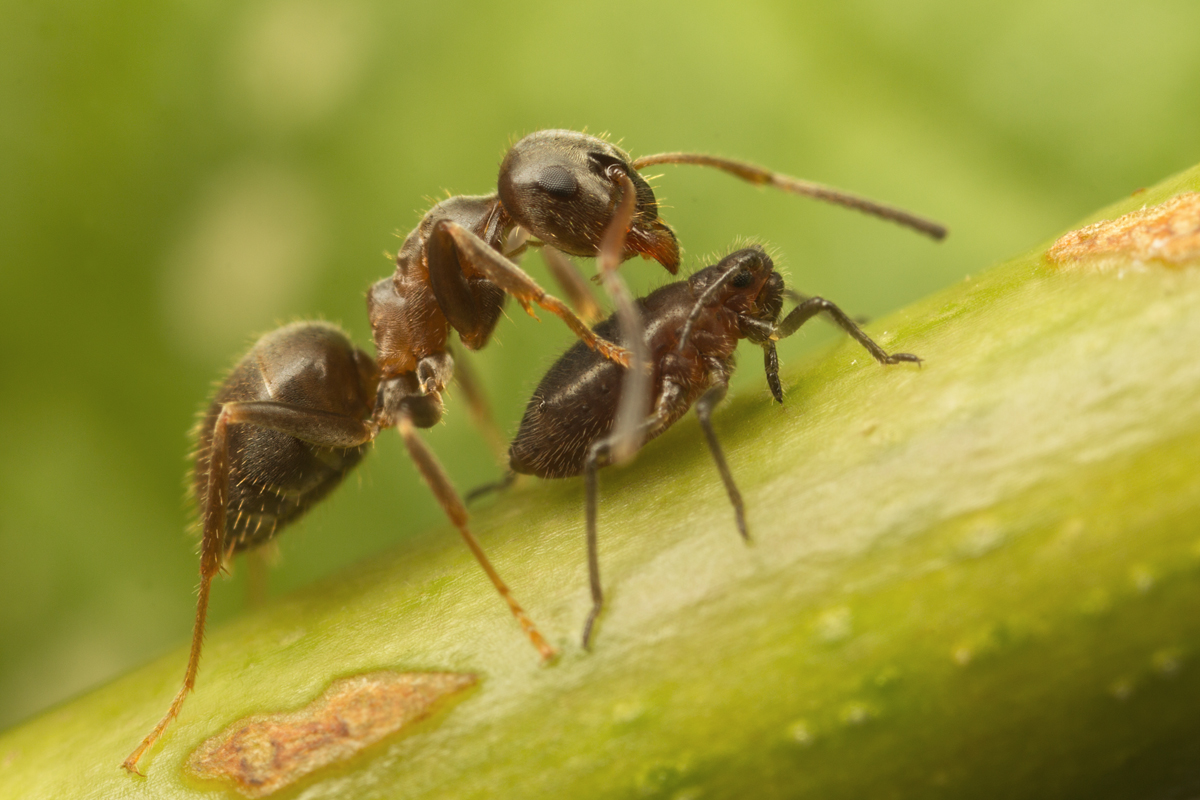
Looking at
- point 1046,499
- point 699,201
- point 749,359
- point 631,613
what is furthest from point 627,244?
point 1046,499

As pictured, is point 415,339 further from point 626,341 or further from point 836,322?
point 836,322

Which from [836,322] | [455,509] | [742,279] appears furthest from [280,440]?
[836,322]

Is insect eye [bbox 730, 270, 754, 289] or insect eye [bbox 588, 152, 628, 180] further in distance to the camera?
insect eye [bbox 588, 152, 628, 180]

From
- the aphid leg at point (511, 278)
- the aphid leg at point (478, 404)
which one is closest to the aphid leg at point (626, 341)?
the aphid leg at point (511, 278)

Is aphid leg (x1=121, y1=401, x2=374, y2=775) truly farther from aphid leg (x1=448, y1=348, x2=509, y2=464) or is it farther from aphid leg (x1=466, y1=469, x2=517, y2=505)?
aphid leg (x1=448, y1=348, x2=509, y2=464)

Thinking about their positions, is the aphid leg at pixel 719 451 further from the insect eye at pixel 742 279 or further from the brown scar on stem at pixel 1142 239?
the brown scar on stem at pixel 1142 239

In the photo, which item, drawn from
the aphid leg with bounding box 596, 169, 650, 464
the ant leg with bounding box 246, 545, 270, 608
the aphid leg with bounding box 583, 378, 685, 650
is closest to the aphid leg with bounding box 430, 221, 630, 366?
the aphid leg with bounding box 596, 169, 650, 464
